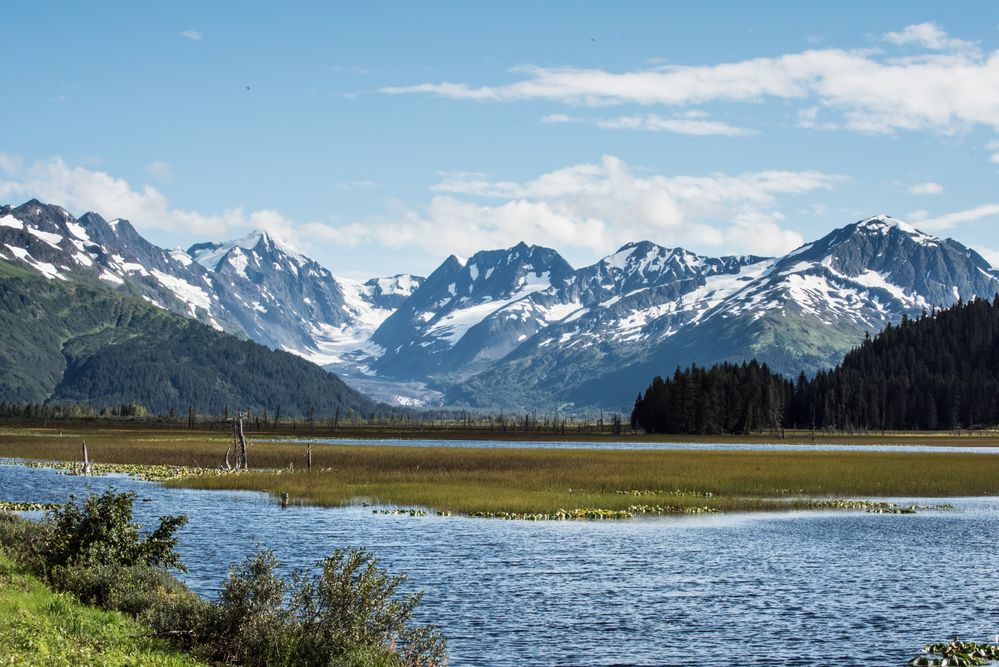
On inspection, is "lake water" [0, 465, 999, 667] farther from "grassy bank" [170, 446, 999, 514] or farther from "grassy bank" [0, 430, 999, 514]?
"grassy bank" [0, 430, 999, 514]

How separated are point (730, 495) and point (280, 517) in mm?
35938

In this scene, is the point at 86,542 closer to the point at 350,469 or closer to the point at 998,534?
the point at 998,534

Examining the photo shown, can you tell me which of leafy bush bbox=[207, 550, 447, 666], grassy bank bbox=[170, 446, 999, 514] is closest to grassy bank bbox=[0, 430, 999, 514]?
grassy bank bbox=[170, 446, 999, 514]

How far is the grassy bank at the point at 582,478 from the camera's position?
81.2 meters

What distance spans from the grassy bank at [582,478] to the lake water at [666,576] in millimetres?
7009

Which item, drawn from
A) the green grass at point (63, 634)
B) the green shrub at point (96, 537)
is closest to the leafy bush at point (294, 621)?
the green grass at point (63, 634)

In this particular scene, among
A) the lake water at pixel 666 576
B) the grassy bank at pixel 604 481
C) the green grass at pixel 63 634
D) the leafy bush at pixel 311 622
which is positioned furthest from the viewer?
the grassy bank at pixel 604 481

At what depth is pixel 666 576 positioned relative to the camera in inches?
1973

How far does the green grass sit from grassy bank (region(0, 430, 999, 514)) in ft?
142

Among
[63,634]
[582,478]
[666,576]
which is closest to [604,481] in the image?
[582,478]

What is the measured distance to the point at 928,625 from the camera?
40.3m

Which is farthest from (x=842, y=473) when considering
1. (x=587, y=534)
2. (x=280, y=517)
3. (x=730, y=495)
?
(x=280, y=517)

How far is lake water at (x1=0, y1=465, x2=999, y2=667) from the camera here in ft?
123

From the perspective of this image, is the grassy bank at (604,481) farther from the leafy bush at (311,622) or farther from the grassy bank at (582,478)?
the leafy bush at (311,622)
